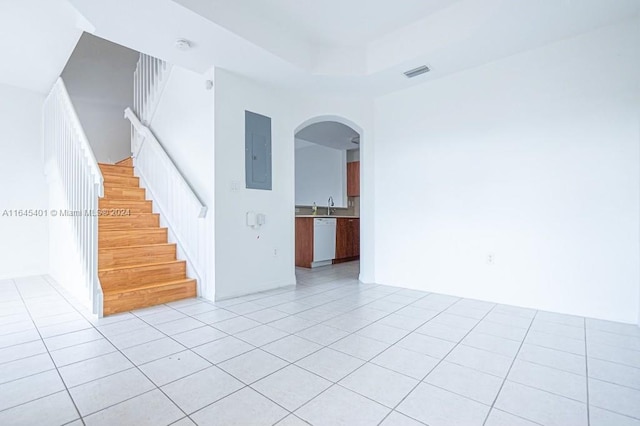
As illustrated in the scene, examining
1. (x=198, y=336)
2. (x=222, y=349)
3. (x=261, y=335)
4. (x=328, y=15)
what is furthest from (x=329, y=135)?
(x=222, y=349)

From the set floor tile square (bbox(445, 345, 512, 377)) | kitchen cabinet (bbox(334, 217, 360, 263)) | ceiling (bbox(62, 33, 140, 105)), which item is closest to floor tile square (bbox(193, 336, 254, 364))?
floor tile square (bbox(445, 345, 512, 377))

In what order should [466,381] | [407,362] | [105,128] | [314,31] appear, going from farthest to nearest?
[105,128] < [314,31] < [407,362] < [466,381]

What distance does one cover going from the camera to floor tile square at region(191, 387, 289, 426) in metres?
1.47

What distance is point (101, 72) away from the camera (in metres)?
5.70

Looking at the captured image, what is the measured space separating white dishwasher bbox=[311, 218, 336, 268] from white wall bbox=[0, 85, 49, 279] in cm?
421

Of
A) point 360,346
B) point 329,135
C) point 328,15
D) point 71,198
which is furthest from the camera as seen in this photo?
point 329,135

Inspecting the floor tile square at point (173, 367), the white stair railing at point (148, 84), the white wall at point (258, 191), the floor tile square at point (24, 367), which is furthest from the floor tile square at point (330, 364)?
the white stair railing at point (148, 84)

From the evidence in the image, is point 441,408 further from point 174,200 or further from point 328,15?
point 174,200

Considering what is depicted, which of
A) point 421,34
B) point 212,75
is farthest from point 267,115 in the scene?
point 421,34

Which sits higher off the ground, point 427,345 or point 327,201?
point 327,201

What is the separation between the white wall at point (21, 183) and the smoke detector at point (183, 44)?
349cm

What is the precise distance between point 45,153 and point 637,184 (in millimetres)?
7253

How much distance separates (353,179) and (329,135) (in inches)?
55.9

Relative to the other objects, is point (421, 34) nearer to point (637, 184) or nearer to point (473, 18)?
point (473, 18)
